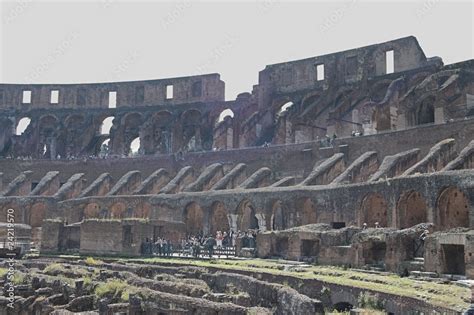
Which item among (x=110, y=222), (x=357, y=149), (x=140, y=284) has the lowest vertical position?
(x=140, y=284)

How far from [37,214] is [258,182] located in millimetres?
17910

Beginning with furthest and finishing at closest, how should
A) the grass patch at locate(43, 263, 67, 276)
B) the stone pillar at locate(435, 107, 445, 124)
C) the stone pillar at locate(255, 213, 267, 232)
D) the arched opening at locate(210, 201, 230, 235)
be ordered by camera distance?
the arched opening at locate(210, 201, 230, 235) → the stone pillar at locate(435, 107, 445, 124) → the stone pillar at locate(255, 213, 267, 232) → the grass patch at locate(43, 263, 67, 276)

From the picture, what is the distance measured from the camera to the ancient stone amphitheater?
1766 cm

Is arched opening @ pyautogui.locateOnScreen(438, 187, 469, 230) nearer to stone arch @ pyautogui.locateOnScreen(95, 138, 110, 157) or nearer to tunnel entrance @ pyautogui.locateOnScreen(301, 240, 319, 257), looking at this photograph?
tunnel entrance @ pyautogui.locateOnScreen(301, 240, 319, 257)

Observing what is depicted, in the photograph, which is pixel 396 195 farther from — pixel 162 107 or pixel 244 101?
pixel 162 107

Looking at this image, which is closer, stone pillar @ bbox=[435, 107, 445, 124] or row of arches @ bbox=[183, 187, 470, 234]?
row of arches @ bbox=[183, 187, 470, 234]

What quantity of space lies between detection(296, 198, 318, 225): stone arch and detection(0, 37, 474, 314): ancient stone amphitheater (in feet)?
0.53

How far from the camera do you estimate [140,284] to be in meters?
18.1

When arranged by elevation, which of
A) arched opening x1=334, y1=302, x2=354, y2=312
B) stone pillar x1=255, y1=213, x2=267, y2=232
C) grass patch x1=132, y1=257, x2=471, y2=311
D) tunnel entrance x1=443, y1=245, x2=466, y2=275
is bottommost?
arched opening x1=334, y1=302, x2=354, y2=312

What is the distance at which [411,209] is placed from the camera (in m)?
25.9

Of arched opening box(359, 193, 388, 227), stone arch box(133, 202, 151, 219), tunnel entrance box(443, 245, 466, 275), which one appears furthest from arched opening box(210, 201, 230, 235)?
tunnel entrance box(443, 245, 466, 275)

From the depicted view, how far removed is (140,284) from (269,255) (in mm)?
9156

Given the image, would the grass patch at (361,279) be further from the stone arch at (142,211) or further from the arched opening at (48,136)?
the arched opening at (48,136)

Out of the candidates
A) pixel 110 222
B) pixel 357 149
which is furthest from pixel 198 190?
pixel 357 149
